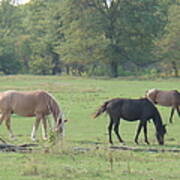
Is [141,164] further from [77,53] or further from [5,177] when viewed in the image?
[77,53]

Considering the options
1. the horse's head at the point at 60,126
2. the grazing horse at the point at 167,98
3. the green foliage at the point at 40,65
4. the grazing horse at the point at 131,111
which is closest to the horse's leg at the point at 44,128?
the horse's head at the point at 60,126

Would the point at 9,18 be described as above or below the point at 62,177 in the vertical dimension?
above

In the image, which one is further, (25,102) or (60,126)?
(25,102)

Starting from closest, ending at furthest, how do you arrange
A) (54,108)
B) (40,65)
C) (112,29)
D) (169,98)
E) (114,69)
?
1. (54,108)
2. (169,98)
3. (112,29)
4. (114,69)
5. (40,65)

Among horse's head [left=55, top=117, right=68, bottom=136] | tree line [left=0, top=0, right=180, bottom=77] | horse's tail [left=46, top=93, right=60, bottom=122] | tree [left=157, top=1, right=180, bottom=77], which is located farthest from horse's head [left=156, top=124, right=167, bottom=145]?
tree [left=157, top=1, right=180, bottom=77]

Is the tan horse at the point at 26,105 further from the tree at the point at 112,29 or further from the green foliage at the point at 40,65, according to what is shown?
the green foliage at the point at 40,65

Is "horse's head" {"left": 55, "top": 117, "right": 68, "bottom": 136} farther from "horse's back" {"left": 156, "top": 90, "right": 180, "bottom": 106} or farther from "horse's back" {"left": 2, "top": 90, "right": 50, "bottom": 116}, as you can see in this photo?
"horse's back" {"left": 156, "top": 90, "right": 180, "bottom": 106}

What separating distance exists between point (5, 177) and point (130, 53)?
5725cm

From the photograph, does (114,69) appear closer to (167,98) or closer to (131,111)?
(167,98)

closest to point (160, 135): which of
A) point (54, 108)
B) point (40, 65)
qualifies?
point (54, 108)

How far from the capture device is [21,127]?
21.5 meters

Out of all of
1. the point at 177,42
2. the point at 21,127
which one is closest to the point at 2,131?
the point at 21,127

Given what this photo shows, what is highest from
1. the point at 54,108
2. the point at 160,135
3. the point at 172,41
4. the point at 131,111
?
the point at 172,41

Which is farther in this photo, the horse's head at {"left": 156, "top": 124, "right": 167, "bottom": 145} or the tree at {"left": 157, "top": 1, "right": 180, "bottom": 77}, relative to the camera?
the tree at {"left": 157, "top": 1, "right": 180, "bottom": 77}
